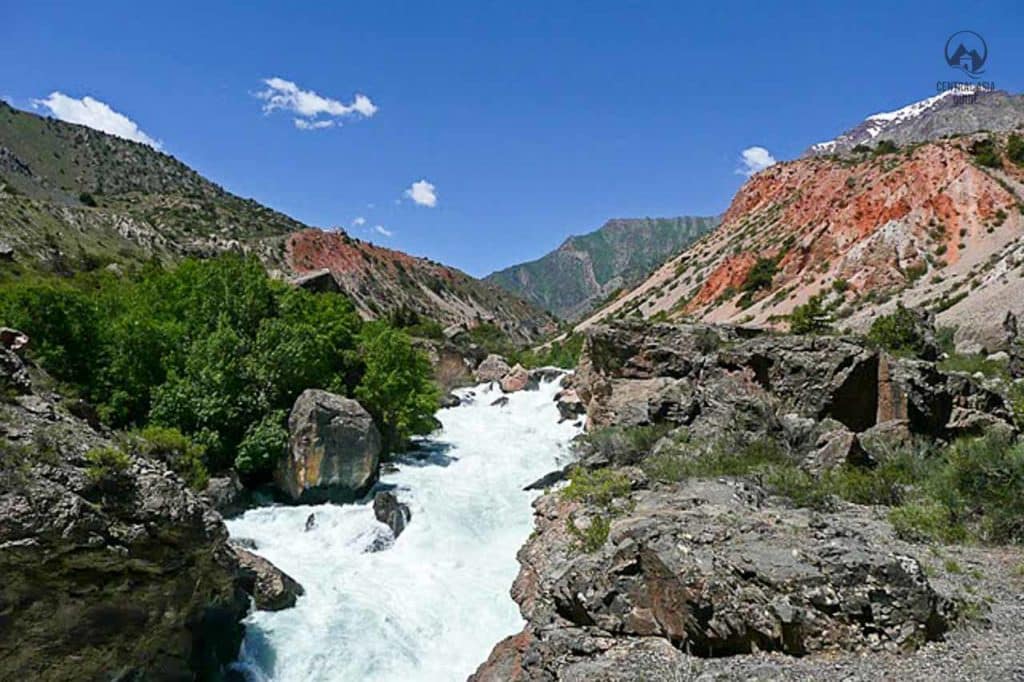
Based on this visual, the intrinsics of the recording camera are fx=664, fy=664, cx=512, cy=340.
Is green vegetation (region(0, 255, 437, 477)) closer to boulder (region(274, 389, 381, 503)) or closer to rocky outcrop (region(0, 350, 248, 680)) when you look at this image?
boulder (region(274, 389, 381, 503))

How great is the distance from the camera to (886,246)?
157 feet

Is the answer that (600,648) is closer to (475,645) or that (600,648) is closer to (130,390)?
(475,645)

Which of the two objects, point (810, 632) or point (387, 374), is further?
point (387, 374)

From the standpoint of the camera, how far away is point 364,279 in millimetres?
95375

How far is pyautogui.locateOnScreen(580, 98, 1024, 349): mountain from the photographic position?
37625mm

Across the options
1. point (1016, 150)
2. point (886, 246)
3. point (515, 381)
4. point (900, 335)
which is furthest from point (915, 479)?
point (1016, 150)

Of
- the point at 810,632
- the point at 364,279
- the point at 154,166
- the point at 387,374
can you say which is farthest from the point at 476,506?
the point at 154,166

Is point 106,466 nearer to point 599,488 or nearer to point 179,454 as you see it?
point 179,454

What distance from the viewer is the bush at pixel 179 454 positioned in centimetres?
1502

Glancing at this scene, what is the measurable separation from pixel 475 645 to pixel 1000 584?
8725 millimetres

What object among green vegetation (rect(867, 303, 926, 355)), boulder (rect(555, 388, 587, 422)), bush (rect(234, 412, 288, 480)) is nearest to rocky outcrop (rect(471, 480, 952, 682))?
bush (rect(234, 412, 288, 480))

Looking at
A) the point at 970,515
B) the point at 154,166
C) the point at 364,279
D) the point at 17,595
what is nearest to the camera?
the point at 17,595

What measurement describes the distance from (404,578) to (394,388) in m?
9.63

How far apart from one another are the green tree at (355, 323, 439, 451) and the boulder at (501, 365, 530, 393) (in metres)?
14.0
